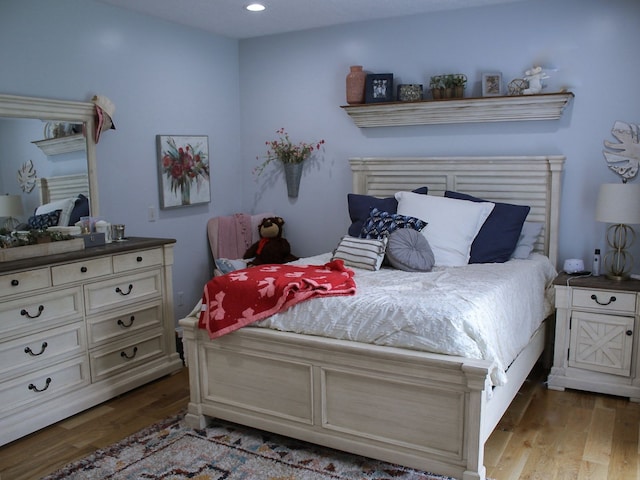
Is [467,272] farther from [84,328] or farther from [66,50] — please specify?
[66,50]

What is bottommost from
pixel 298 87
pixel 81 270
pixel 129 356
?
pixel 129 356

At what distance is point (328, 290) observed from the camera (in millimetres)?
2762

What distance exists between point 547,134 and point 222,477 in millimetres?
2981

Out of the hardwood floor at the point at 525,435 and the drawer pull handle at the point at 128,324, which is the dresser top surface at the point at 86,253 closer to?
the drawer pull handle at the point at 128,324

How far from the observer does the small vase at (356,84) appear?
4375mm

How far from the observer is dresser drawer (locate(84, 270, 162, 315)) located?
10.9 feet

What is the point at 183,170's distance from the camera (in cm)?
451

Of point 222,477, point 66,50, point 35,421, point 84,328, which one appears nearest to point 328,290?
point 222,477

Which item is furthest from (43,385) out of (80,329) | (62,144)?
(62,144)

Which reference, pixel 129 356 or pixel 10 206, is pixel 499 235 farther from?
pixel 10 206

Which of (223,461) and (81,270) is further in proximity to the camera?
(81,270)

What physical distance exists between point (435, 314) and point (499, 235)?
1.44 m

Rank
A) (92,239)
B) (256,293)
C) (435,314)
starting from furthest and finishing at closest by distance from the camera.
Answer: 1. (92,239)
2. (256,293)
3. (435,314)

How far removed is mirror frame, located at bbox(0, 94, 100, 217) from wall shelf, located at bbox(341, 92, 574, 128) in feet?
6.08
